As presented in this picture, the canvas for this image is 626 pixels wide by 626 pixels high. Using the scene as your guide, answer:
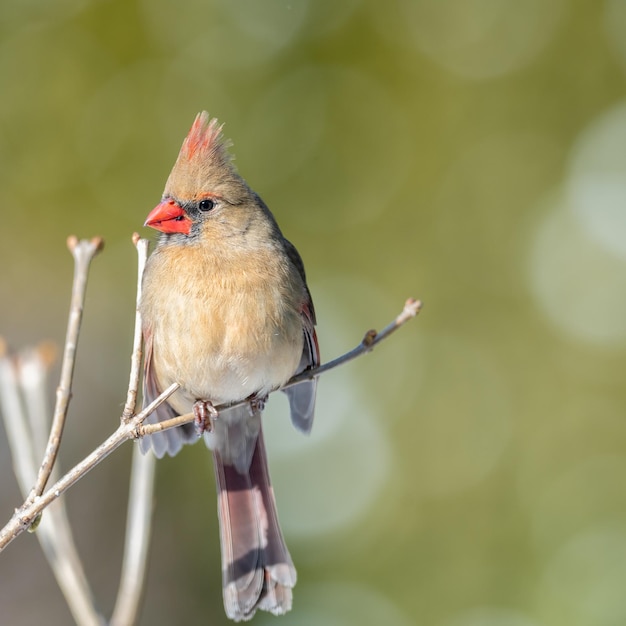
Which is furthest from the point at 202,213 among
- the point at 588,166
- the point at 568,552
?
the point at 588,166

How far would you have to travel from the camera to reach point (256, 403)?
8.23 feet

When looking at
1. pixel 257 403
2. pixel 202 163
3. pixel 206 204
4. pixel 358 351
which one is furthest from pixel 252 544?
pixel 202 163

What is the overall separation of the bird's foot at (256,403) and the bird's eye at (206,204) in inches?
21.3

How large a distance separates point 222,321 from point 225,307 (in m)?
0.04

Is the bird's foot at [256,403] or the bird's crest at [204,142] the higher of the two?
the bird's crest at [204,142]

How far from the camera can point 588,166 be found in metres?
6.16

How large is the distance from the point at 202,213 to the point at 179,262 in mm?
146

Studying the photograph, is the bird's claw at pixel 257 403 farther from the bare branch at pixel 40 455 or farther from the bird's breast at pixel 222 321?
the bare branch at pixel 40 455

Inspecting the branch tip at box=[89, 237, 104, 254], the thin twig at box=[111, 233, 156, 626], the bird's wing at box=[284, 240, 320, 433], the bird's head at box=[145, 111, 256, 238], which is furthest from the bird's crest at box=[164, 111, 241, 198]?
the branch tip at box=[89, 237, 104, 254]

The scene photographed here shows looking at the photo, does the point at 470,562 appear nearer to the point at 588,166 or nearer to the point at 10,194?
the point at 588,166

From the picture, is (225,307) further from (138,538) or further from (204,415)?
(138,538)

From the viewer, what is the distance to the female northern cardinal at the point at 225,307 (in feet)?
7.66

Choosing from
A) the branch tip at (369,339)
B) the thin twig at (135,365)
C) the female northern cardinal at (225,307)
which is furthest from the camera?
the female northern cardinal at (225,307)

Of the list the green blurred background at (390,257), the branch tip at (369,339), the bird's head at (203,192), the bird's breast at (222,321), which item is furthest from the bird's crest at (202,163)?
the green blurred background at (390,257)
